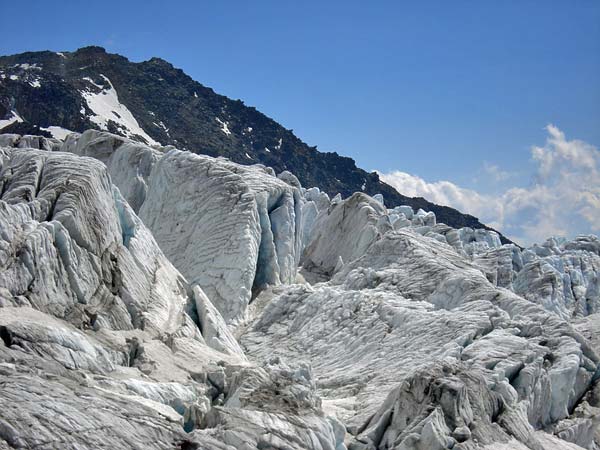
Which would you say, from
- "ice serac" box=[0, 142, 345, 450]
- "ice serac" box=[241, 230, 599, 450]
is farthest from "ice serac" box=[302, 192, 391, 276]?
"ice serac" box=[0, 142, 345, 450]

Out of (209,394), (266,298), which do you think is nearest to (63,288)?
(209,394)

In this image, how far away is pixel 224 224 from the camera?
1683 inches

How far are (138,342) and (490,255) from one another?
5132cm

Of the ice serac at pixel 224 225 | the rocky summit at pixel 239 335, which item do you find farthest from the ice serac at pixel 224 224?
the rocky summit at pixel 239 335

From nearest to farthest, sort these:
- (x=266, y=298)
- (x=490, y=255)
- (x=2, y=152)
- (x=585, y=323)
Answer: (x=2, y=152)
(x=266, y=298)
(x=585, y=323)
(x=490, y=255)

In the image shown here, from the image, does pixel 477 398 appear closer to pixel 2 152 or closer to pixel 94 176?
pixel 94 176

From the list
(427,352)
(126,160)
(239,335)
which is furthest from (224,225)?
(126,160)

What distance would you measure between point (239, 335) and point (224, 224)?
7.08 metres

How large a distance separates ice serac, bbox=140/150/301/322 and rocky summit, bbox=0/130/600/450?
4.5 inches

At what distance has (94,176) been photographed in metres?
29.7

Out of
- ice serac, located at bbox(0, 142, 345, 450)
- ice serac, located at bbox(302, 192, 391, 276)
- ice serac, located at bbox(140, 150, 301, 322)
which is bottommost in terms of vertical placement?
ice serac, located at bbox(0, 142, 345, 450)

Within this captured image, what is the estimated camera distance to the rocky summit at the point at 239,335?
755 inches

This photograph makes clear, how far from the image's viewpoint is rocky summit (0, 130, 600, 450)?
19.2m

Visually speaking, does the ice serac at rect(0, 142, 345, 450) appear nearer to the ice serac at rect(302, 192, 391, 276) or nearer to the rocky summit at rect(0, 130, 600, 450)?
the rocky summit at rect(0, 130, 600, 450)
